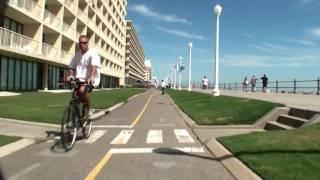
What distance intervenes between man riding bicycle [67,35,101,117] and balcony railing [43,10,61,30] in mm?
33906

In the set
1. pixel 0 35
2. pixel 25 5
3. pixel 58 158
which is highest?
pixel 25 5

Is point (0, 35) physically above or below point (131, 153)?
above

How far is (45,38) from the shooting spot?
49.3 metres

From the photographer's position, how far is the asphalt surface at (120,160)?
7781 millimetres

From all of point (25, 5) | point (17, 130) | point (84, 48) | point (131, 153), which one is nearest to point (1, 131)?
point (17, 130)

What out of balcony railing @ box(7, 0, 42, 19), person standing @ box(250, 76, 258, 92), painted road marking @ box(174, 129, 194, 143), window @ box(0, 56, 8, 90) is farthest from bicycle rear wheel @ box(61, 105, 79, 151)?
person standing @ box(250, 76, 258, 92)

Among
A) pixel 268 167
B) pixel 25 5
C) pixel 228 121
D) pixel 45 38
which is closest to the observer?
pixel 268 167

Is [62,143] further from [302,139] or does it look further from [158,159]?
[302,139]

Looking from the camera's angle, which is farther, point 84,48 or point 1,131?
point 1,131

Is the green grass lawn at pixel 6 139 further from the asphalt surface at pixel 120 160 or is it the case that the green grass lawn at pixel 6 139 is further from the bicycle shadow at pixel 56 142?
the bicycle shadow at pixel 56 142

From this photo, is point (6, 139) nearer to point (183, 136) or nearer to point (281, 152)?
point (183, 136)

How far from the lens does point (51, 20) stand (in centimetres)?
4603

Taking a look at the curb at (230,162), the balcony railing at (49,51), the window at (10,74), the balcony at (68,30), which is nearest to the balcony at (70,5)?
the balcony at (68,30)

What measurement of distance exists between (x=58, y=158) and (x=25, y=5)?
104 ft
